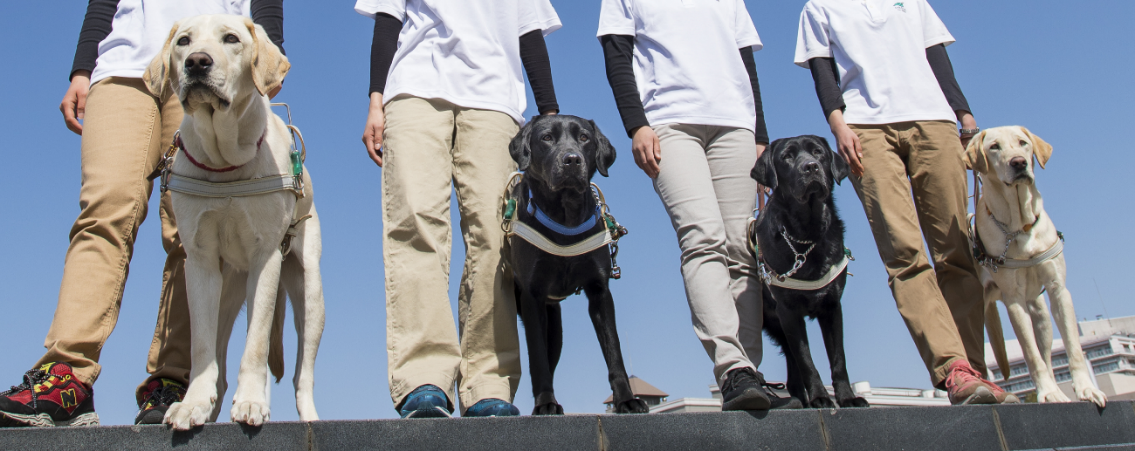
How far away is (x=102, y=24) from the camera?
350 cm

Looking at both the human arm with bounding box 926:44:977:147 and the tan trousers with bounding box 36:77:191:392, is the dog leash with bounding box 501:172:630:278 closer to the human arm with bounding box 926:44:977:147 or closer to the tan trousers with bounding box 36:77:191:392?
the tan trousers with bounding box 36:77:191:392

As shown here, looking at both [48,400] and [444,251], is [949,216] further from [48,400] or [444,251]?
[48,400]

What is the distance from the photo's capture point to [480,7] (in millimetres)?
4027

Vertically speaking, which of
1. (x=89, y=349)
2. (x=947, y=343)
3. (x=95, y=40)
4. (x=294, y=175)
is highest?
(x=95, y=40)

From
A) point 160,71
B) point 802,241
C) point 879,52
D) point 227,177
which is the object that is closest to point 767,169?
point 802,241

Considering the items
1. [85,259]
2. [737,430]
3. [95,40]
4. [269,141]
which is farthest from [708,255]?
[95,40]

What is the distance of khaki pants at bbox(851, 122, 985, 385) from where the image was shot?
14.2 feet

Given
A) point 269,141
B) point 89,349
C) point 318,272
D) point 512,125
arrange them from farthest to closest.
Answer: point 512,125 < point 318,272 < point 269,141 < point 89,349

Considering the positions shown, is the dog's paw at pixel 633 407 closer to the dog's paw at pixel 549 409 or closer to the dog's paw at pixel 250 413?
the dog's paw at pixel 549 409

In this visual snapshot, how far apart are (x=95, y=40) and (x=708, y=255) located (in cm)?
310

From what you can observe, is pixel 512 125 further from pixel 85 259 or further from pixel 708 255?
pixel 85 259

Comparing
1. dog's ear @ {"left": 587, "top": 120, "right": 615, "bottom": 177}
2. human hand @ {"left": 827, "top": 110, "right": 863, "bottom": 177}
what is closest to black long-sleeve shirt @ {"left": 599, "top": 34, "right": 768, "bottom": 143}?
dog's ear @ {"left": 587, "top": 120, "right": 615, "bottom": 177}

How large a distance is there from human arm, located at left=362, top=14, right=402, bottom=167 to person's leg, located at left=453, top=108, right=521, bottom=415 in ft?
1.38

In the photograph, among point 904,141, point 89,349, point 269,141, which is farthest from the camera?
point 904,141
